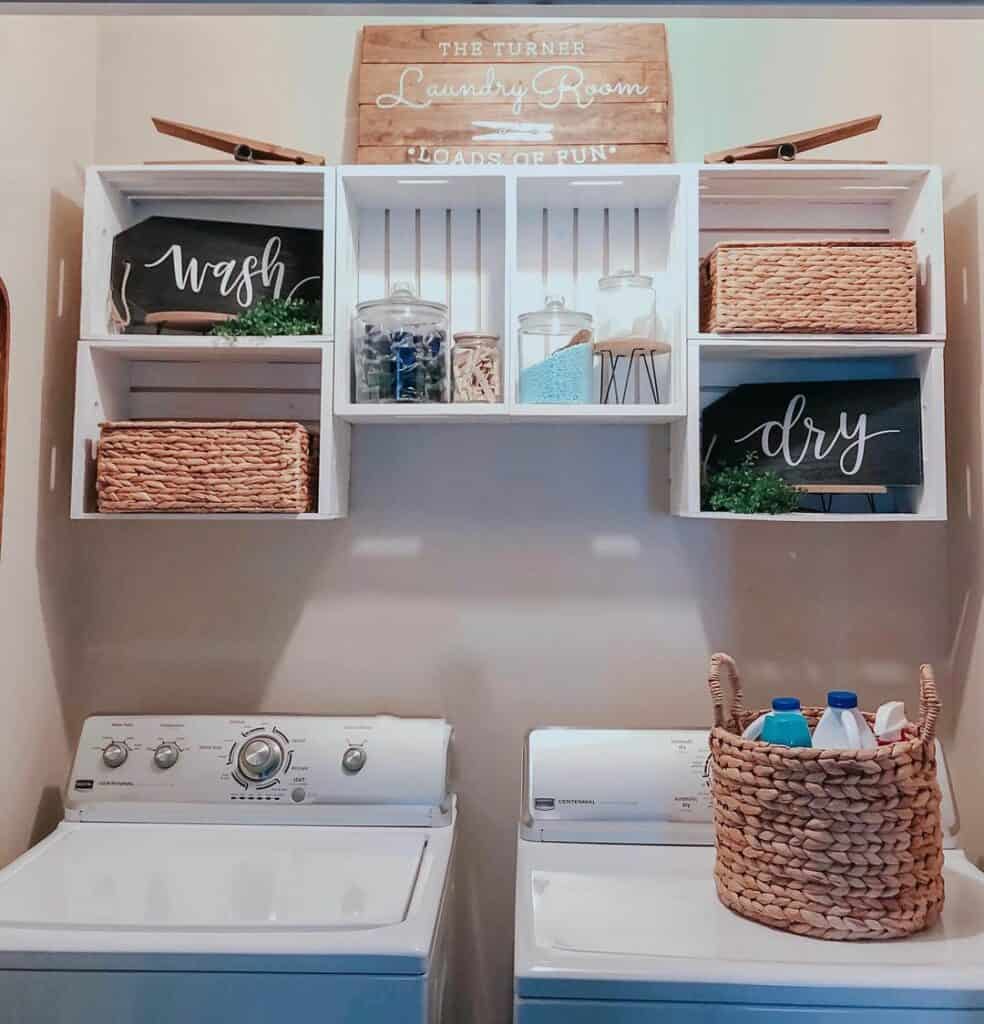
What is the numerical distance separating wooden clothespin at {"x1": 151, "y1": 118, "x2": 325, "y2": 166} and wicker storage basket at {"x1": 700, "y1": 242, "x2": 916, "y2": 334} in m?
0.82

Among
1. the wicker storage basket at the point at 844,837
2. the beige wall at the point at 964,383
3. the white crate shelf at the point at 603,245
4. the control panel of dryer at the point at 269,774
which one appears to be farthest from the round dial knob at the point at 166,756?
the beige wall at the point at 964,383

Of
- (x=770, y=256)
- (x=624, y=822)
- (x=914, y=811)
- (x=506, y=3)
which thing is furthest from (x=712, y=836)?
(x=506, y=3)

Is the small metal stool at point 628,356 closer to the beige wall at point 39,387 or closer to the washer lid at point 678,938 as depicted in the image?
the washer lid at point 678,938

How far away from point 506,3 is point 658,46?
4.64 feet

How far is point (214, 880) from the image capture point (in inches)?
59.4

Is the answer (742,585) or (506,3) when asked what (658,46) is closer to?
(742,585)

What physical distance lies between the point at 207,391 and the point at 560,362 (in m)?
0.76

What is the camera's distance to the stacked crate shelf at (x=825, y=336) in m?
1.74

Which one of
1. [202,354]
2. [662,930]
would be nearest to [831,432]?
[662,930]

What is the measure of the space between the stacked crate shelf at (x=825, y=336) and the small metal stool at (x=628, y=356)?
8cm

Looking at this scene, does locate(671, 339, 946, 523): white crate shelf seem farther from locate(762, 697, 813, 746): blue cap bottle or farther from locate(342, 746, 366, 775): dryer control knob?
locate(342, 746, 366, 775): dryer control knob

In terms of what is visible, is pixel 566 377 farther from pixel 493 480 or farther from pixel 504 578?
pixel 504 578

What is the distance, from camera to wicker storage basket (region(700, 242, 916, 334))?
173 centimetres

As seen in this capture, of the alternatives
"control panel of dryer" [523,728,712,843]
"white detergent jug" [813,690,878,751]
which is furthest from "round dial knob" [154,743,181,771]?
"white detergent jug" [813,690,878,751]
